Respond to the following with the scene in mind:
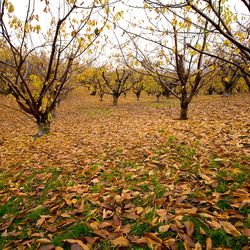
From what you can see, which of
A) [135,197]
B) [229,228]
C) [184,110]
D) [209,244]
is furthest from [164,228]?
[184,110]

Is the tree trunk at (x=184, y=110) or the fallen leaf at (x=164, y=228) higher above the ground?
the tree trunk at (x=184, y=110)

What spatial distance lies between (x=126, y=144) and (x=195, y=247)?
3.67 metres

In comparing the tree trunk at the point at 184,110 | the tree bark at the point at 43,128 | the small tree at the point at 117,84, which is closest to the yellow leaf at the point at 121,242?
the tree bark at the point at 43,128

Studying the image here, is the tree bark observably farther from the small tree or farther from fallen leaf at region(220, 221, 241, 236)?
the small tree

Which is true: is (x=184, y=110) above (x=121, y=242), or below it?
above

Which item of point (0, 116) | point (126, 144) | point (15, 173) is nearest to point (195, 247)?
point (126, 144)

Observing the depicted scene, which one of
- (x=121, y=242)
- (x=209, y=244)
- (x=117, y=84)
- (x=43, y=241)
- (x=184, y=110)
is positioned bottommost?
(x=43, y=241)

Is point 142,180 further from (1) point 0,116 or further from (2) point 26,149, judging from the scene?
(1) point 0,116

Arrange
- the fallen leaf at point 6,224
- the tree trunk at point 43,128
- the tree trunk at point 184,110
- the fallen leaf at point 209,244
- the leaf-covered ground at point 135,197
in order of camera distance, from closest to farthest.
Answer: the fallen leaf at point 209,244 < the leaf-covered ground at point 135,197 < the fallen leaf at point 6,224 < the tree trunk at point 43,128 < the tree trunk at point 184,110

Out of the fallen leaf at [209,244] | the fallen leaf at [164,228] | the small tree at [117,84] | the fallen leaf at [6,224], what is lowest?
the fallen leaf at [6,224]

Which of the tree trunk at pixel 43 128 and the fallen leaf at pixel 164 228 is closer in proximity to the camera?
the fallen leaf at pixel 164 228

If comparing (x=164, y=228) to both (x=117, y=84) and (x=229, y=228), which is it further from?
(x=117, y=84)

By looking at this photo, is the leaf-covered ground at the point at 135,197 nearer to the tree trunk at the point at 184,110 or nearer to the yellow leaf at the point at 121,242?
the yellow leaf at the point at 121,242

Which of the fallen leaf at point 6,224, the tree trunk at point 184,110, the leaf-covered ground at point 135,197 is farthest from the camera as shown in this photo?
the tree trunk at point 184,110
